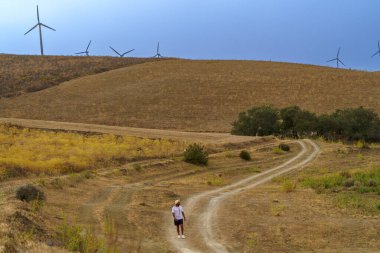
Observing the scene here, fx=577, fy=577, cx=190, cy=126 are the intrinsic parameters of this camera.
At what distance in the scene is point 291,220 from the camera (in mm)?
22781

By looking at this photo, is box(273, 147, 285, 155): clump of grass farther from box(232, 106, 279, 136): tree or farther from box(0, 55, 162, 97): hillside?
box(0, 55, 162, 97): hillside

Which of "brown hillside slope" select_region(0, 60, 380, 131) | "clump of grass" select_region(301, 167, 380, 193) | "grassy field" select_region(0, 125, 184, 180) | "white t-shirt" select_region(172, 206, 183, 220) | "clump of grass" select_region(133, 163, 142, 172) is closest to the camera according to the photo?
"white t-shirt" select_region(172, 206, 183, 220)

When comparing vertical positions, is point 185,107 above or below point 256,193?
above

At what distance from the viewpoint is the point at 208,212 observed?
24.3 meters

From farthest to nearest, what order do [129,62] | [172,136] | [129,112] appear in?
[129,62], [129,112], [172,136]

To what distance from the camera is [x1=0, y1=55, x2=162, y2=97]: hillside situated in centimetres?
9350

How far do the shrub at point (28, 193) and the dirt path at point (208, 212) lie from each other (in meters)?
5.05

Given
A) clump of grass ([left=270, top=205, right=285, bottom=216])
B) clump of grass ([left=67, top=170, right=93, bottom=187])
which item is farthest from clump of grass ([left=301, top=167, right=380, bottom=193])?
clump of grass ([left=67, top=170, right=93, bottom=187])

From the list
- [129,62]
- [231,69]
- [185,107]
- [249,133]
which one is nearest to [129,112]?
[185,107]

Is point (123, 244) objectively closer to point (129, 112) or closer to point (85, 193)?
point (85, 193)

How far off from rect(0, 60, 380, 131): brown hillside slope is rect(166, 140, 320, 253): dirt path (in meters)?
26.5

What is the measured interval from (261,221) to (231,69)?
3270 inches

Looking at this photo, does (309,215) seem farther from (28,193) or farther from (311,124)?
(311,124)

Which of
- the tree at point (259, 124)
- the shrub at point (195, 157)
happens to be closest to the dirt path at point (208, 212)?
the shrub at point (195, 157)
